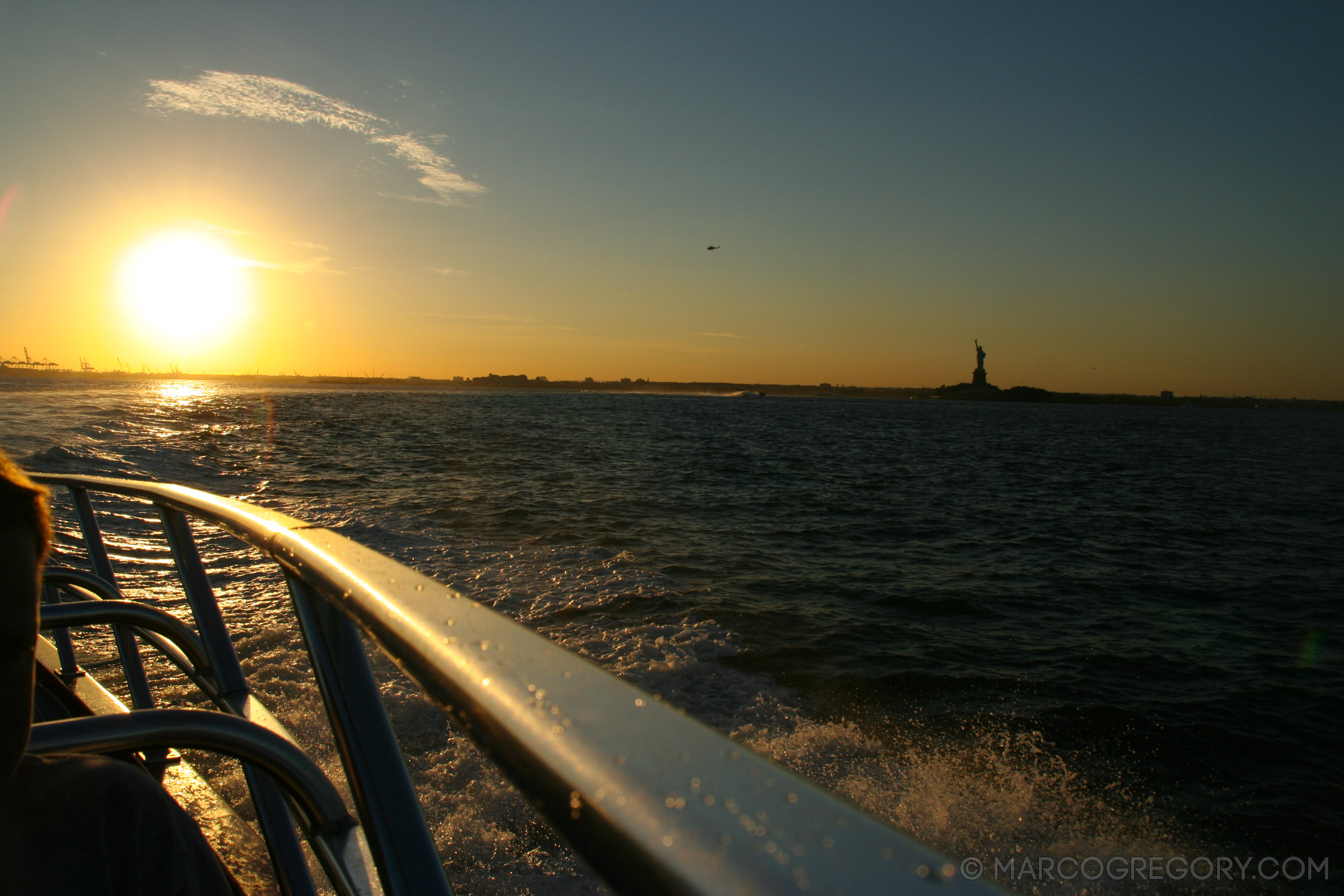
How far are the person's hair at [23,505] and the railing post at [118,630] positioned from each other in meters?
1.60

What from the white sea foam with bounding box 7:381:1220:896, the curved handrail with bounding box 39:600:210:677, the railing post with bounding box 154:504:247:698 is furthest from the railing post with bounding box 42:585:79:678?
the railing post with bounding box 154:504:247:698

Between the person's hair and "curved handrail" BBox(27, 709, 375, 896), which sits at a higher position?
the person's hair

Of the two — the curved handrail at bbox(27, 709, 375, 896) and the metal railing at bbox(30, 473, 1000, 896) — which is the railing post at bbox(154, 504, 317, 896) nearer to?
the curved handrail at bbox(27, 709, 375, 896)

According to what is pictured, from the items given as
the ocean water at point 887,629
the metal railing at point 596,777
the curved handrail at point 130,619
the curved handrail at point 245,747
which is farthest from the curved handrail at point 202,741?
the curved handrail at point 130,619

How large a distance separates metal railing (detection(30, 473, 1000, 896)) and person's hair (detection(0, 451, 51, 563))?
0.99ft

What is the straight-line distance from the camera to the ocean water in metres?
4.84

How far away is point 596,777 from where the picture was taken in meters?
0.43

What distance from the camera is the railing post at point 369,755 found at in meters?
1.10

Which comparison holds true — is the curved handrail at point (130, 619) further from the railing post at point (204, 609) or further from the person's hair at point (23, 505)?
the person's hair at point (23, 505)

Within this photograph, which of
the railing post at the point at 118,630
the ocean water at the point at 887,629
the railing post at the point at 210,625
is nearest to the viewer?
the railing post at the point at 210,625

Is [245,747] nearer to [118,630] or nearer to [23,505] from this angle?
[23,505]

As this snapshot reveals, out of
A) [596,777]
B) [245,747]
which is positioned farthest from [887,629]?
[596,777]

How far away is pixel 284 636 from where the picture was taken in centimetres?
621

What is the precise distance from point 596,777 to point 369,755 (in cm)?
93
